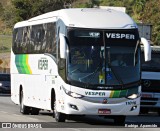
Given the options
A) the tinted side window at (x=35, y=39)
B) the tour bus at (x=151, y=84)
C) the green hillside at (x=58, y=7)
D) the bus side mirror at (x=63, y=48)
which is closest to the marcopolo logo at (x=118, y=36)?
the bus side mirror at (x=63, y=48)

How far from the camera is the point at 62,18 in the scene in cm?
2223

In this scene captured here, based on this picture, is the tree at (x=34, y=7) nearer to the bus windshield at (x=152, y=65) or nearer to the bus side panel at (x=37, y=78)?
the bus side panel at (x=37, y=78)

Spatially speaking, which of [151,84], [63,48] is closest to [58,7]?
[151,84]


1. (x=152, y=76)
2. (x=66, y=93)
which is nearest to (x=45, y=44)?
(x=66, y=93)

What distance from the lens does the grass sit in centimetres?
10569

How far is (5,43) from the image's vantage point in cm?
11081

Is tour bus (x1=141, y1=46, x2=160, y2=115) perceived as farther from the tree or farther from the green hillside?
the tree

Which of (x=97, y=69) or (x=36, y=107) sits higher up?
(x=97, y=69)

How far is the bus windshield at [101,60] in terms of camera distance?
Answer: 20922 millimetres

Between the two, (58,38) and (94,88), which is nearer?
(94,88)

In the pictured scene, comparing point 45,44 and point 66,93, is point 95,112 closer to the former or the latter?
point 66,93

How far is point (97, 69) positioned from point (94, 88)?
605mm

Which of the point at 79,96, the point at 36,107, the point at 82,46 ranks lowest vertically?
the point at 36,107

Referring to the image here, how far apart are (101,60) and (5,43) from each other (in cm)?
9069
